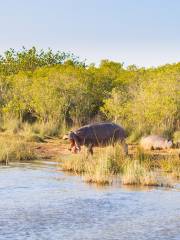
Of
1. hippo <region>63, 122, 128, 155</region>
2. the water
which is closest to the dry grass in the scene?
the water

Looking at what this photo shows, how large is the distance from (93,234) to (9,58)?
39.5m

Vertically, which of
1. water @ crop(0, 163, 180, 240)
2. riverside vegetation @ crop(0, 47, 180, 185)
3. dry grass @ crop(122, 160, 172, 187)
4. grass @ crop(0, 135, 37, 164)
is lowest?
water @ crop(0, 163, 180, 240)

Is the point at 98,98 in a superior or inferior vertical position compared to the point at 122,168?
superior

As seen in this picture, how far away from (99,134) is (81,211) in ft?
27.9

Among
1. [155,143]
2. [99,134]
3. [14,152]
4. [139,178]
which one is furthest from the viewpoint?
[155,143]

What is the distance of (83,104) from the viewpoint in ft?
99.5

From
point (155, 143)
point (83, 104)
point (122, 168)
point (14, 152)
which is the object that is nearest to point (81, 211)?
point (122, 168)

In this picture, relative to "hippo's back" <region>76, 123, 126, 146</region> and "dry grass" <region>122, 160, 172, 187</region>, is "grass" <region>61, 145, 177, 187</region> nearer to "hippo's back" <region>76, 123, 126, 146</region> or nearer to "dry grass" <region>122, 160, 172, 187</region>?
"dry grass" <region>122, 160, 172, 187</region>

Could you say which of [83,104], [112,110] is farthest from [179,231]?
[83,104]

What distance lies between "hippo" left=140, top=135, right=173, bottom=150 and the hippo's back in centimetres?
242

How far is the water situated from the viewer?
360 inches

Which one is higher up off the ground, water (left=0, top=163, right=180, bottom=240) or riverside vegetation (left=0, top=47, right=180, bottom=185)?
riverside vegetation (left=0, top=47, right=180, bottom=185)

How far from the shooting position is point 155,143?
21859 millimetres

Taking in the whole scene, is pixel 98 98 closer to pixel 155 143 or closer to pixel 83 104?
pixel 83 104
